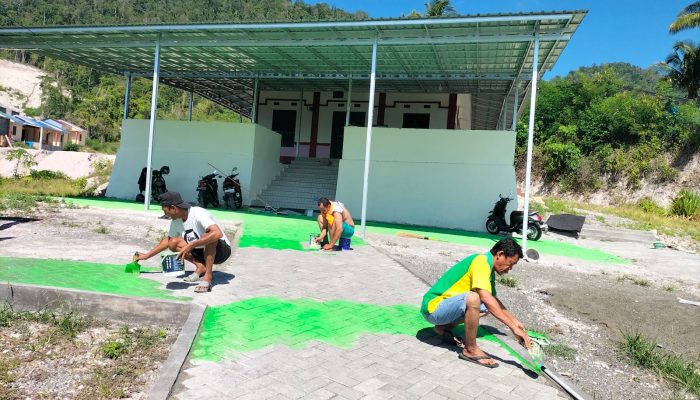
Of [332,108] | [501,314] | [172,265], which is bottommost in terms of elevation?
[172,265]

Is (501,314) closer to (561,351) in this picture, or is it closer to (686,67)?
(561,351)

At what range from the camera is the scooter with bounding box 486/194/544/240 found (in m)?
12.5

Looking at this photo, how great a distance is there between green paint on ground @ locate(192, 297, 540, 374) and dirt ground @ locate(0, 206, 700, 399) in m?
0.77

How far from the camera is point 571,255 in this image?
1059cm

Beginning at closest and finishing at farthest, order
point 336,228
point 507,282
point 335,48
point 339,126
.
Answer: point 507,282 < point 336,228 < point 335,48 < point 339,126

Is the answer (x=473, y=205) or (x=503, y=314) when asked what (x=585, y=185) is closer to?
(x=473, y=205)

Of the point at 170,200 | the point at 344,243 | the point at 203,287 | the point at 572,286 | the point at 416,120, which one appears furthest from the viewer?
the point at 416,120

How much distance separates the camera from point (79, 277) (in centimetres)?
528

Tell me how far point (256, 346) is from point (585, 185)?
25.6 meters

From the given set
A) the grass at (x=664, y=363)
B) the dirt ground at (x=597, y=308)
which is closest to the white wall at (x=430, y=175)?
the dirt ground at (x=597, y=308)

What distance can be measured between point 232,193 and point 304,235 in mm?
5611

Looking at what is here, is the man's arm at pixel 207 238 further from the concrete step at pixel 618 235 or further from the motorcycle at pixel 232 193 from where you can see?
the concrete step at pixel 618 235

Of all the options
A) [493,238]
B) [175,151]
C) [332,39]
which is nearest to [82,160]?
[175,151]

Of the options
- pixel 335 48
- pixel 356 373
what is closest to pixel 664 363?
pixel 356 373
